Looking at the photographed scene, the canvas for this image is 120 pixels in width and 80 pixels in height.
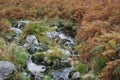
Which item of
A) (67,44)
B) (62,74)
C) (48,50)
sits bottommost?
(62,74)

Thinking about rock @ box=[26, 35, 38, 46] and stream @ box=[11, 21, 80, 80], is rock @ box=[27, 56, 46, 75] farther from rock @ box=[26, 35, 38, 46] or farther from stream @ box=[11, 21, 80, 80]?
rock @ box=[26, 35, 38, 46]

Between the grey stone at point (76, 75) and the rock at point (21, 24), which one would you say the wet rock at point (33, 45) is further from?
the grey stone at point (76, 75)

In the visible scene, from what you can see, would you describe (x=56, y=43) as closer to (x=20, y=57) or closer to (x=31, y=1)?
(x=20, y=57)

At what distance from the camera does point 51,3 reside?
14.3 m

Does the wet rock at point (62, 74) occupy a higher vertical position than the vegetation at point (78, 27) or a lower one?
lower

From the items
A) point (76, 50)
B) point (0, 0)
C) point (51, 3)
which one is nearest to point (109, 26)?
point (76, 50)

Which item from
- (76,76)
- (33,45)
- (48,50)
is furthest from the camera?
(33,45)

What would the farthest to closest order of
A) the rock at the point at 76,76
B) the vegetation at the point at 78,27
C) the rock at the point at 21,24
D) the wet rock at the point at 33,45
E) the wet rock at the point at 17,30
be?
the rock at the point at 21,24
the wet rock at the point at 17,30
the wet rock at the point at 33,45
the rock at the point at 76,76
the vegetation at the point at 78,27

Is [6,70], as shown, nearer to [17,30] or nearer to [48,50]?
[48,50]

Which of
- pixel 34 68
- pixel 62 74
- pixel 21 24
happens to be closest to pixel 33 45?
pixel 34 68

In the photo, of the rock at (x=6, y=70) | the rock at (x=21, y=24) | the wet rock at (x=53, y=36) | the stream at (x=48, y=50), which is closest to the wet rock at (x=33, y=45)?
the stream at (x=48, y=50)

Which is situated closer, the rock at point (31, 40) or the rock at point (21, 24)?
the rock at point (31, 40)

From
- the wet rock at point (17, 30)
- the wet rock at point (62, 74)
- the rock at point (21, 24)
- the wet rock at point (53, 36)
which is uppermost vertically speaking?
the rock at point (21, 24)

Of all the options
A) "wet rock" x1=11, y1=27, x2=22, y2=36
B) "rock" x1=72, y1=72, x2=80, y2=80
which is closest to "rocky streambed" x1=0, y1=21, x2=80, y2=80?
"rock" x1=72, y1=72, x2=80, y2=80
